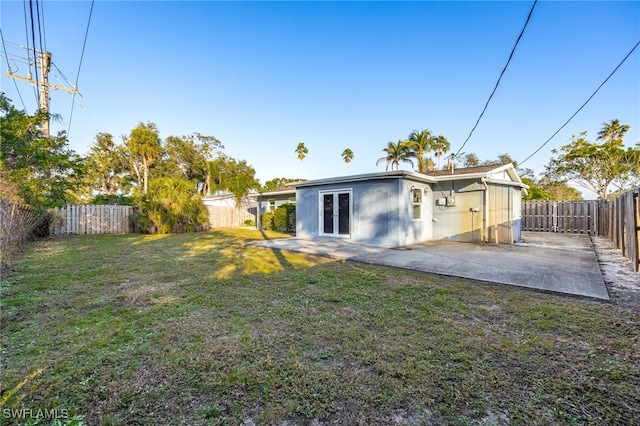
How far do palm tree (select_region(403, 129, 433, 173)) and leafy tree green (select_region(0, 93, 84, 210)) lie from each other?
78.5 feet

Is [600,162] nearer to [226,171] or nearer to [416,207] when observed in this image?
[416,207]

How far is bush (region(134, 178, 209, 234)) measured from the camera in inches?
513

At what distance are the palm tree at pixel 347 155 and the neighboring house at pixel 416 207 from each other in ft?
77.5

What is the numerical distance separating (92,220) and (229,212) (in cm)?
785

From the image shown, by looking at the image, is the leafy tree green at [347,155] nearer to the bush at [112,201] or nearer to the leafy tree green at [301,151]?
the leafy tree green at [301,151]

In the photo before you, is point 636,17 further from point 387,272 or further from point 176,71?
point 176,71

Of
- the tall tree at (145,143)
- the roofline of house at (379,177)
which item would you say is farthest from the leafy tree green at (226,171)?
the roofline of house at (379,177)

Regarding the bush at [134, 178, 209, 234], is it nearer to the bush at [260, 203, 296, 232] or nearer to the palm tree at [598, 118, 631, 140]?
the bush at [260, 203, 296, 232]

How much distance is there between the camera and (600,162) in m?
17.5

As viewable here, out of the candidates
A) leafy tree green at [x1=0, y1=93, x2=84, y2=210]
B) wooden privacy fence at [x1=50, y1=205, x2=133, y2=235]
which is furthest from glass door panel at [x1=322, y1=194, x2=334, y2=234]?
wooden privacy fence at [x1=50, y1=205, x2=133, y2=235]

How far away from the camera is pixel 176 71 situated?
1129 cm

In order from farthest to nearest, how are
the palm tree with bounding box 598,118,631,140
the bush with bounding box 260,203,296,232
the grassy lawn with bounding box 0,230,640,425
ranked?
the palm tree with bounding box 598,118,631,140 → the bush with bounding box 260,203,296,232 → the grassy lawn with bounding box 0,230,640,425

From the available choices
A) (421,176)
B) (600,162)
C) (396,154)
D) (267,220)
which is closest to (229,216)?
(267,220)

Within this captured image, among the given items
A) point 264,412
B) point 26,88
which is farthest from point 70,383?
point 26,88
